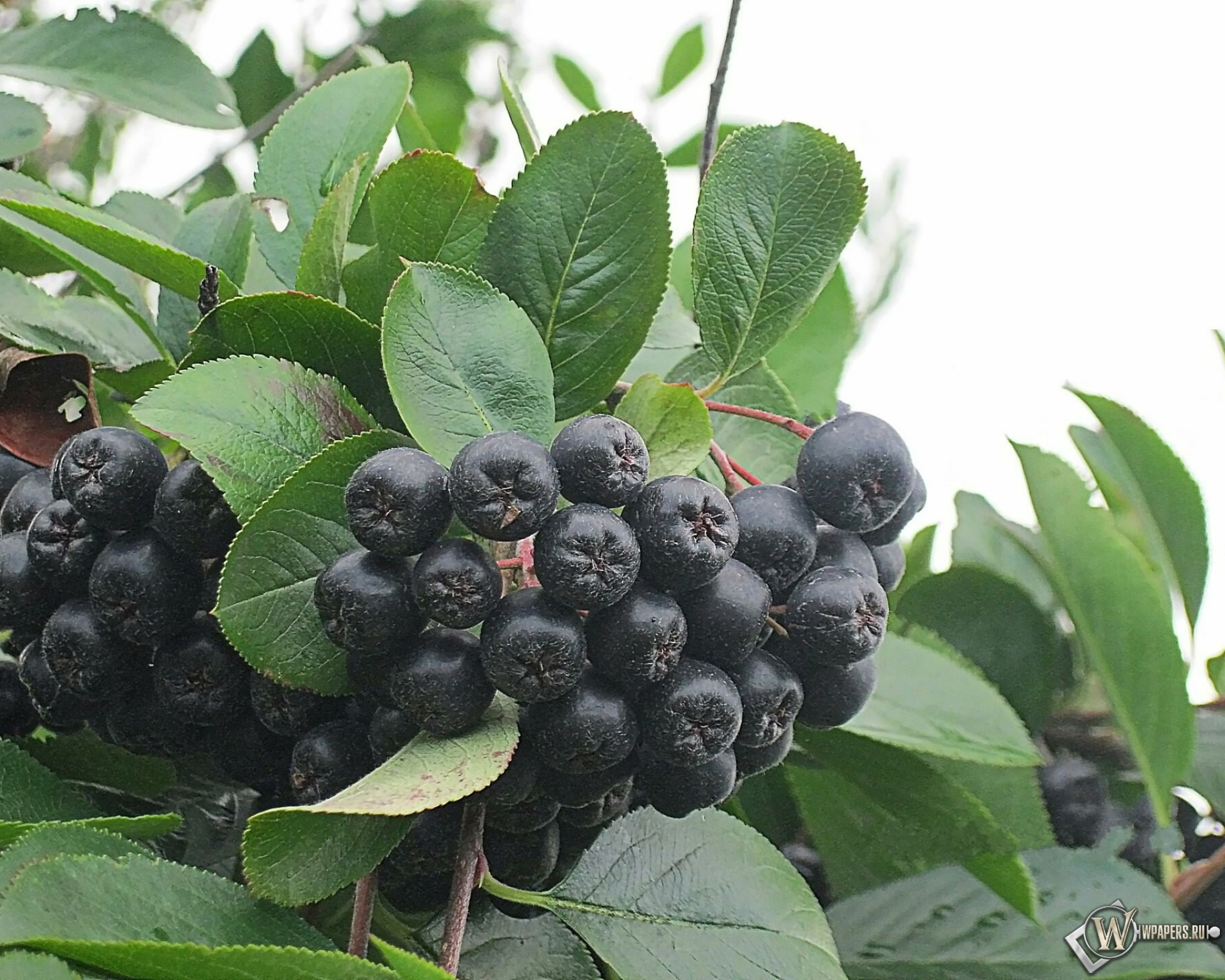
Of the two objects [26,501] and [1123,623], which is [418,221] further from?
[1123,623]

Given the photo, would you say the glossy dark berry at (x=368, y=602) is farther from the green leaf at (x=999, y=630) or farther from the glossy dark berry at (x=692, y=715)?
the green leaf at (x=999, y=630)

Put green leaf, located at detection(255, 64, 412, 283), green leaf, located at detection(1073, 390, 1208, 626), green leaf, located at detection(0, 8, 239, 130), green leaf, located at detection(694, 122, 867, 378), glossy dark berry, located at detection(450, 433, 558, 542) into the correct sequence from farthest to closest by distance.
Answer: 1. green leaf, located at detection(1073, 390, 1208, 626)
2. green leaf, located at detection(0, 8, 239, 130)
3. green leaf, located at detection(255, 64, 412, 283)
4. green leaf, located at detection(694, 122, 867, 378)
5. glossy dark berry, located at detection(450, 433, 558, 542)

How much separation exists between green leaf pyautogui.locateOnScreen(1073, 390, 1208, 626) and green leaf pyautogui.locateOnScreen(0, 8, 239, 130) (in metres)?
1.13

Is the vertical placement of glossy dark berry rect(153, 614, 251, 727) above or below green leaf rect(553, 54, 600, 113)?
below

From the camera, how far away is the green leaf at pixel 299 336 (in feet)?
2.66

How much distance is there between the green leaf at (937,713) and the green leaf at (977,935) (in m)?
0.22

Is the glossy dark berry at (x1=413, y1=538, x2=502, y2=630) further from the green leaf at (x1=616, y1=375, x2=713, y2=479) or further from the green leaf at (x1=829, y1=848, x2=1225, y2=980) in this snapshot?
the green leaf at (x1=829, y1=848, x2=1225, y2=980)

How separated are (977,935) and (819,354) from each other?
27.8 inches

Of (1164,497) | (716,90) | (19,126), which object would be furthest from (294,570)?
(1164,497)

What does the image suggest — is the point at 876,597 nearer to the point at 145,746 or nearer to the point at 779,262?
the point at 779,262

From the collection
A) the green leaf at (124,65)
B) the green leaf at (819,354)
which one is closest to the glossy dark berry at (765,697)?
the green leaf at (819,354)

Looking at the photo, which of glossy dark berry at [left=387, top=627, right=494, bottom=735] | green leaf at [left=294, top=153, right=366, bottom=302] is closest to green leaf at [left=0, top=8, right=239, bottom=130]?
green leaf at [left=294, top=153, right=366, bottom=302]

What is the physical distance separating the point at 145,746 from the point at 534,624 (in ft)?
1.20

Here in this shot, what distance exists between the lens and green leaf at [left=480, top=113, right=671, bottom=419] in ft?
2.85
